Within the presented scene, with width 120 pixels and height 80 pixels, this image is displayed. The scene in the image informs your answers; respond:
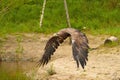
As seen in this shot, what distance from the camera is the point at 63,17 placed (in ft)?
72.2

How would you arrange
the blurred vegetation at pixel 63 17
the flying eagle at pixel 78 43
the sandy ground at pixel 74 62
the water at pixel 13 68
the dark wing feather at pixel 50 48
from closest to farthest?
the flying eagle at pixel 78 43, the dark wing feather at pixel 50 48, the sandy ground at pixel 74 62, the water at pixel 13 68, the blurred vegetation at pixel 63 17

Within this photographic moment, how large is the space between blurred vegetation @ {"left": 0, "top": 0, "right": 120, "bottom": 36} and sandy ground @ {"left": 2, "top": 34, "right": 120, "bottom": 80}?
5.61 feet

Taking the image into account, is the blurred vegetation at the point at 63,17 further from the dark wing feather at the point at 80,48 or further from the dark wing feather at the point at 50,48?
the dark wing feather at the point at 80,48

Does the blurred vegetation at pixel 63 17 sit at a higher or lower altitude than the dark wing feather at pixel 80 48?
lower

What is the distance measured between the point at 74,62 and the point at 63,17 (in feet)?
25.8

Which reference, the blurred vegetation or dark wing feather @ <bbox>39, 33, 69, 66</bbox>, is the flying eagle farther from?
the blurred vegetation

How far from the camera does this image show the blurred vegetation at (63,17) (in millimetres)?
20594

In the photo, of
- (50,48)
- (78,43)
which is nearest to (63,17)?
(50,48)

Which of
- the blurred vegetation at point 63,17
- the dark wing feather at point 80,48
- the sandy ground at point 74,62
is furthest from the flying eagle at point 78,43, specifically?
the blurred vegetation at point 63,17

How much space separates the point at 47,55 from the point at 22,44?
34.4 feet

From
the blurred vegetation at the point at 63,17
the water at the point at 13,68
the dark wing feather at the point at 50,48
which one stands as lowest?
the blurred vegetation at the point at 63,17

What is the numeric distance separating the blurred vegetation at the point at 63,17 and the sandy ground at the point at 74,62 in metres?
1.71

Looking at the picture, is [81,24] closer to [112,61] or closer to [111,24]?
[111,24]

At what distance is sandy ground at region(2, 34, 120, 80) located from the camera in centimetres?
1250
